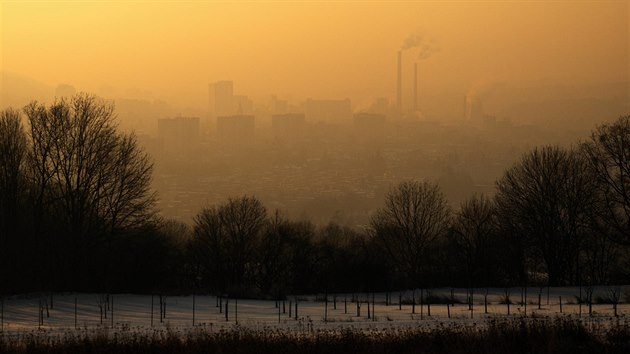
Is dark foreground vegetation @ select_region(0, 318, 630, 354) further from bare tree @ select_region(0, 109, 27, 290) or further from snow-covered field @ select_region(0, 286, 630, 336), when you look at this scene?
bare tree @ select_region(0, 109, 27, 290)

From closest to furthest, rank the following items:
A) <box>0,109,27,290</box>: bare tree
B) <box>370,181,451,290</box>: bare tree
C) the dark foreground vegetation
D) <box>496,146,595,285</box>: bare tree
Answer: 1. the dark foreground vegetation
2. <box>0,109,27,290</box>: bare tree
3. <box>496,146,595,285</box>: bare tree
4. <box>370,181,451,290</box>: bare tree

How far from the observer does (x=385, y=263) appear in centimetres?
6066

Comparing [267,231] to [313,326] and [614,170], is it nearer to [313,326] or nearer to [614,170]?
[614,170]

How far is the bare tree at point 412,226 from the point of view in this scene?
63.2 metres

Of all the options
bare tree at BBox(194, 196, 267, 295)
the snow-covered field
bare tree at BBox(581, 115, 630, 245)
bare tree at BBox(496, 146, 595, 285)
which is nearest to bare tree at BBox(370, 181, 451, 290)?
bare tree at BBox(496, 146, 595, 285)

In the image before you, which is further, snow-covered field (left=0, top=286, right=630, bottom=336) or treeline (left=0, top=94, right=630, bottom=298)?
treeline (left=0, top=94, right=630, bottom=298)

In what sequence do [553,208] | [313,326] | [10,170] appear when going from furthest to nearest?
[553,208]
[10,170]
[313,326]

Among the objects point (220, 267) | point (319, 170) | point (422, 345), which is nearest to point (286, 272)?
point (220, 267)

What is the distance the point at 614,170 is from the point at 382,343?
1310 inches

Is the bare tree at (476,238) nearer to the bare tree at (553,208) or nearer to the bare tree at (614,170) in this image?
the bare tree at (553,208)

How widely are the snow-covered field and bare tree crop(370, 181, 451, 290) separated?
21.3 meters

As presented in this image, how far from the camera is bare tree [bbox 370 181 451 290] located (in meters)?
63.2

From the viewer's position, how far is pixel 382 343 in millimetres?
20406

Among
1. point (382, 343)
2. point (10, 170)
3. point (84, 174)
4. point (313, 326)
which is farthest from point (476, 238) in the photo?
point (382, 343)
